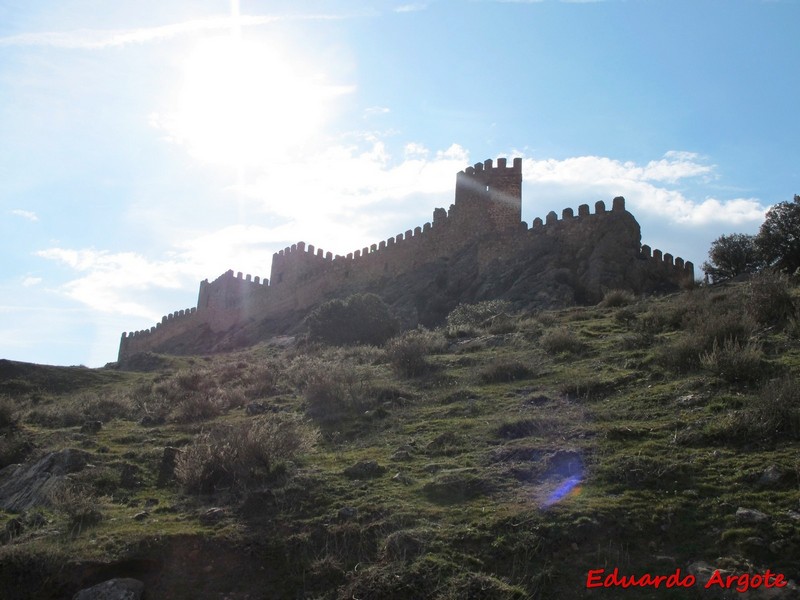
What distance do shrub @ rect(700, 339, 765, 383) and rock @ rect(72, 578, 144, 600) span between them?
7.89 meters

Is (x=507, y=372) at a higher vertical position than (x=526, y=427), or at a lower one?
higher

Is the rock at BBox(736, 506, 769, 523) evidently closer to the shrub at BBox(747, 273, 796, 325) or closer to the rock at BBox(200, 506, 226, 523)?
the rock at BBox(200, 506, 226, 523)

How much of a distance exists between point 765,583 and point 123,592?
5728 millimetres

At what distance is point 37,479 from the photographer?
11039 mm

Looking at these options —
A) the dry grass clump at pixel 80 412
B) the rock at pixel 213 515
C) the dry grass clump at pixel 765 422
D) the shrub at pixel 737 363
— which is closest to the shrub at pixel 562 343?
the shrub at pixel 737 363

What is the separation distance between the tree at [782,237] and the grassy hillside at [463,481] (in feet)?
40.8

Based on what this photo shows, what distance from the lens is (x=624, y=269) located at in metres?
26.8

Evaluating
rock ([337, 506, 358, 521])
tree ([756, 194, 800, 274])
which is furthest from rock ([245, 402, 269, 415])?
tree ([756, 194, 800, 274])

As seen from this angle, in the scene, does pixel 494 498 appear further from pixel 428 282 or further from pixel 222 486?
pixel 428 282

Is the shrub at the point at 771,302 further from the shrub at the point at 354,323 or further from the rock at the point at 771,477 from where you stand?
the shrub at the point at 354,323

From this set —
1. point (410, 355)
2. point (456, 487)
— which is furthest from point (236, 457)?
point (410, 355)

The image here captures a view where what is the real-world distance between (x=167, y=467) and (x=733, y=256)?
915 inches

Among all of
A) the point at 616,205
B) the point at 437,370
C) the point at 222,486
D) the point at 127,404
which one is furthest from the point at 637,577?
the point at 616,205

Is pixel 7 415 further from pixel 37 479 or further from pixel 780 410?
pixel 780 410
